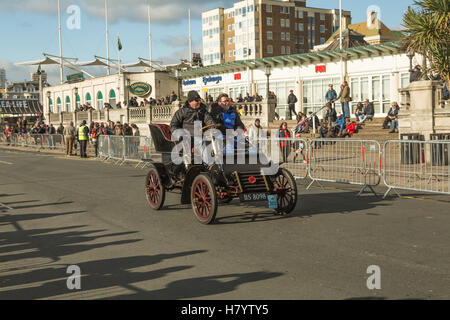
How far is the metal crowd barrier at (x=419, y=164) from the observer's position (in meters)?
10.3

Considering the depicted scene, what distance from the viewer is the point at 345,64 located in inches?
1369

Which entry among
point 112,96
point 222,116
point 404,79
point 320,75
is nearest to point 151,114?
point 320,75

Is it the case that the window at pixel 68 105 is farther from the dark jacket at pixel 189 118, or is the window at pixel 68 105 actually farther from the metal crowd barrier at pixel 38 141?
the dark jacket at pixel 189 118

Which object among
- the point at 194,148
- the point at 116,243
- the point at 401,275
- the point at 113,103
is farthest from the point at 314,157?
the point at 113,103

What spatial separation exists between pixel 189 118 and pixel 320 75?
28.8 meters

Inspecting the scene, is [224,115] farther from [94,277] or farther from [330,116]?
[330,116]

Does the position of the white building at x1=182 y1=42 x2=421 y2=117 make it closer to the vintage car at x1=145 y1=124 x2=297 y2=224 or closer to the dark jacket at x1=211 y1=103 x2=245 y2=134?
the dark jacket at x1=211 y1=103 x2=245 y2=134

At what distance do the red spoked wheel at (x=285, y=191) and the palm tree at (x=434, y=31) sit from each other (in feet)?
35.4

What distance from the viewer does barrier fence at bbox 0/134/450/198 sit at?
34.4 ft

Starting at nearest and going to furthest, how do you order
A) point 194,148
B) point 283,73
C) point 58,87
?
1. point 194,148
2. point 283,73
3. point 58,87
